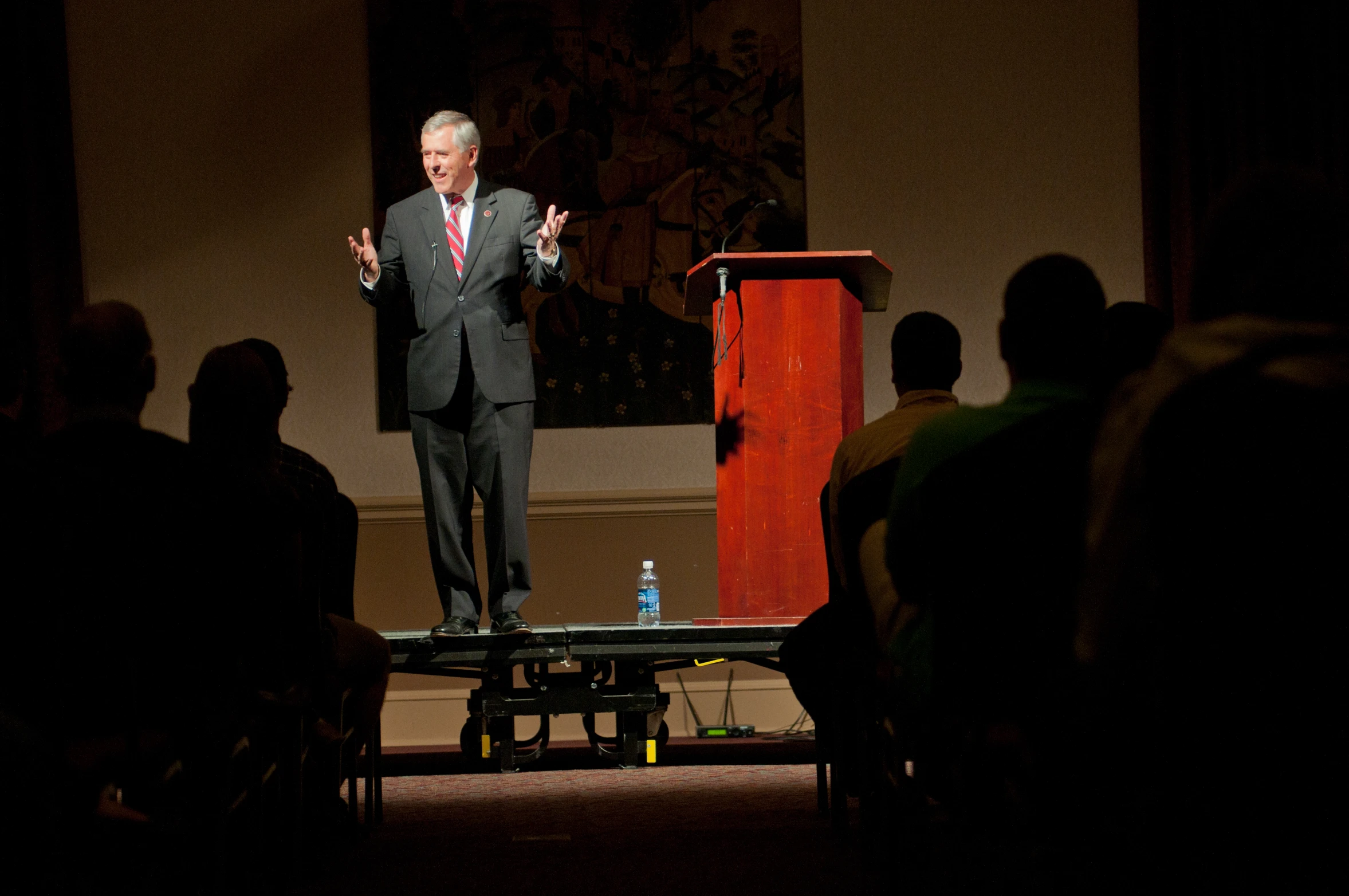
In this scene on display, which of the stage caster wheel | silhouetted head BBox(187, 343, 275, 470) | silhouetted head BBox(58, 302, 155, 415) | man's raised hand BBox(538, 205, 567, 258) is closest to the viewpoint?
silhouetted head BBox(58, 302, 155, 415)

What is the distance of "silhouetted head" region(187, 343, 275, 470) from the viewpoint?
2461 millimetres

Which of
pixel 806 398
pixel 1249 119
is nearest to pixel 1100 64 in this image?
pixel 1249 119

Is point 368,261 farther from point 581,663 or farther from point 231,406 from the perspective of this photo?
point 231,406

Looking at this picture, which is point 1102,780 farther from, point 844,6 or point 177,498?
point 844,6

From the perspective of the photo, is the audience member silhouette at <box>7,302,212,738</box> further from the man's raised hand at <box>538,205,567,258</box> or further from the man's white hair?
the man's white hair

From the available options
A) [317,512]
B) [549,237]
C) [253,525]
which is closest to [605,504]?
[549,237]

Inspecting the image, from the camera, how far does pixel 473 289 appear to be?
13.3ft

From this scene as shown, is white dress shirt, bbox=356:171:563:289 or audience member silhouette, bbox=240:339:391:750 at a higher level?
Result: white dress shirt, bbox=356:171:563:289

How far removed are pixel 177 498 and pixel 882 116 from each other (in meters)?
4.66

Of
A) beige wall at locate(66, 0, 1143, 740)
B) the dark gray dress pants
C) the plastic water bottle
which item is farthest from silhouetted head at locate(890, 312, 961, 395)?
beige wall at locate(66, 0, 1143, 740)

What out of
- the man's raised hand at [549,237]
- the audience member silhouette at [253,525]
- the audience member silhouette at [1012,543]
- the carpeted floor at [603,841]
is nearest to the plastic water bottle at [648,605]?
the carpeted floor at [603,841]

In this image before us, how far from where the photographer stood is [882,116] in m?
6.02

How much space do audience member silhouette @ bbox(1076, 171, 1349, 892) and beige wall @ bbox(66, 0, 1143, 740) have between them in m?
4.56

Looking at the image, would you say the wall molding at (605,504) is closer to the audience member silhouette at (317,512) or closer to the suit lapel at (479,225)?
the suit lapel at (479,225)
